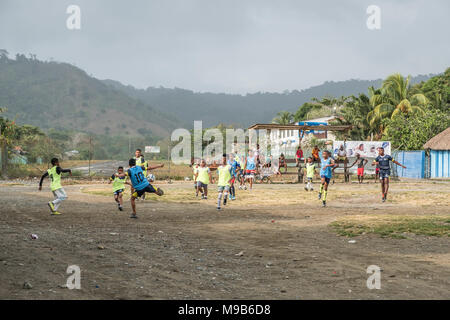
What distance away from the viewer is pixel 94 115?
176750 mm

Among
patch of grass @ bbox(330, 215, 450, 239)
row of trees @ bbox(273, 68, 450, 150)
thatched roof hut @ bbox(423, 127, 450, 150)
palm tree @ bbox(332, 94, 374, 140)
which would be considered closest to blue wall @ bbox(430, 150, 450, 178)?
thatched roof hut @ bbox(423, 127, 450, 150)

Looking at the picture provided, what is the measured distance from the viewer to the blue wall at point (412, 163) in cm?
3388

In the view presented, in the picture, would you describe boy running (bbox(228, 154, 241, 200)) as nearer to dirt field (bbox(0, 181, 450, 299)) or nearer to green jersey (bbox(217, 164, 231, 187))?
green jersey (bbox(217, 164, 231, 187))

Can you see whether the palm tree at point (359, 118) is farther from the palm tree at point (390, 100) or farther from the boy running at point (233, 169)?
the boy running at point (233, 169)

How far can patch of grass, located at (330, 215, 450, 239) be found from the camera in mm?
9336

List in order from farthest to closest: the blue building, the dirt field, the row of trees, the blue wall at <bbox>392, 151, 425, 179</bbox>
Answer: the row of trees, the blue wall at <bbox>392, 151, 425, 179</bbox>, the blue building, the dirt field

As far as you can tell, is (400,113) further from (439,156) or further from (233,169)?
(233,169)

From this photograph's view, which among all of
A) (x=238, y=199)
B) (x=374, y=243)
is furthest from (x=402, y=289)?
(x=238, y=199)

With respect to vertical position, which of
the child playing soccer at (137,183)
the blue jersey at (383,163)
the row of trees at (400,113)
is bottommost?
the child playing soccer at (137,183)

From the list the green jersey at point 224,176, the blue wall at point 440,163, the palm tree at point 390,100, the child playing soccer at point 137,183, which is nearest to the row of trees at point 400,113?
the palm tree at point 390,100

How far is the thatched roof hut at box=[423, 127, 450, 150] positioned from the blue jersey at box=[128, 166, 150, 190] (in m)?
27.1

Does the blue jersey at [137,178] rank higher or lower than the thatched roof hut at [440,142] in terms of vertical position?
lower

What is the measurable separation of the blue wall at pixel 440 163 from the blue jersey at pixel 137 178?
91.9 ft

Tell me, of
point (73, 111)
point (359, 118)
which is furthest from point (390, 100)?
point (73, 111)
